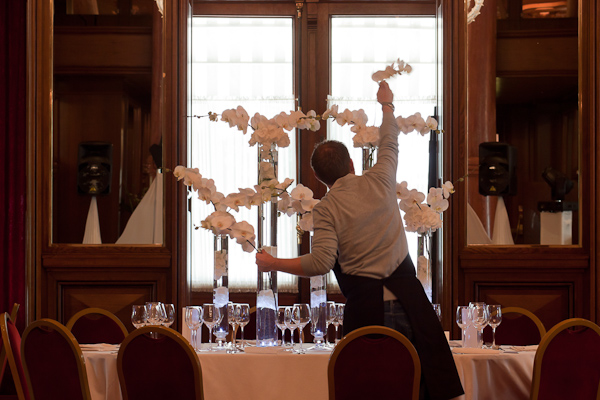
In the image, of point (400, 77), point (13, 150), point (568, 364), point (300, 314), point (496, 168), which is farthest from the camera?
point (400, 77)

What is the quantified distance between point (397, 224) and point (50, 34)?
3.35m

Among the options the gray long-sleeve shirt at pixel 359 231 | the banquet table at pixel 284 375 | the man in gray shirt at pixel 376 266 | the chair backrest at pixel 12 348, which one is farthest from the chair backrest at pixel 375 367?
the chair backrest at pixel 12 348

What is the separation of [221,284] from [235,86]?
2465mm

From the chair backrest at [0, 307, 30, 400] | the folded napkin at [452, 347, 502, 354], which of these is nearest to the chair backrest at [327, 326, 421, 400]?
the folded napkin at [452, 347, 502, 354]

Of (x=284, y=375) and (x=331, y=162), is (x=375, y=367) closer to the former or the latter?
(x=284, y=375)

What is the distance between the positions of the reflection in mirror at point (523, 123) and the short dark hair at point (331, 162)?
7.75ft

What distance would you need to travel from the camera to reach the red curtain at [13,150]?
5.04m

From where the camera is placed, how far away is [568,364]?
295cm

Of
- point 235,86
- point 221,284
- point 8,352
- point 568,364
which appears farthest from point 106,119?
point 568,364

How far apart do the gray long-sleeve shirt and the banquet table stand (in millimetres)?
435

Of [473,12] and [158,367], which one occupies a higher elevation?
[473,12]

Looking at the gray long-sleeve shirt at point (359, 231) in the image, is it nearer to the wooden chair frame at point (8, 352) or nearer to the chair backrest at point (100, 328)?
the wooden chair frame at point (8, 352)

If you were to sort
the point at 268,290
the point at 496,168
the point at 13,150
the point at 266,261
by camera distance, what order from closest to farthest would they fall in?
the point at 266,261
the point at 268,290
the point at 13,150
the point at 496,168

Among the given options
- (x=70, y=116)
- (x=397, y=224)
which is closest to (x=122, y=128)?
(x=70, y=116)
